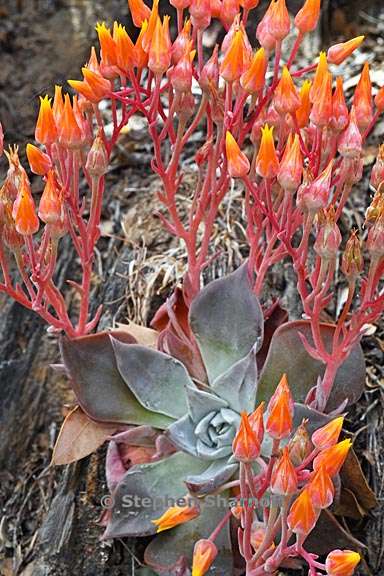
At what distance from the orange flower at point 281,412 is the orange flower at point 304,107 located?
583 mm

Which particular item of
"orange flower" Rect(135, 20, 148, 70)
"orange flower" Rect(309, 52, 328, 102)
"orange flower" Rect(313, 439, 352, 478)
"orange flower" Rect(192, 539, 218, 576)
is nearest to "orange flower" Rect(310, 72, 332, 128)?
"orange flower" Rect(309, 52, 328, 102)

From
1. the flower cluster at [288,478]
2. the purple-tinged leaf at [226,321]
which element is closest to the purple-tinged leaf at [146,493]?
the purple-tinged leaf at [226,321]

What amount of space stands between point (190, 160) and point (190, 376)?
1083mm

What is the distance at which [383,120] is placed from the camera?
8.88ft

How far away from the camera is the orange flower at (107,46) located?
1546 millimetres

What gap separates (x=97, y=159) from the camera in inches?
61.9

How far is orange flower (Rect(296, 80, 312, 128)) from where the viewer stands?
1.60m

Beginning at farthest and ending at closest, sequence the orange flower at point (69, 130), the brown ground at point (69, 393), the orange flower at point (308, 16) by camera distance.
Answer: the brown ground at point (69, 393), the orange flower at point (308, 16), the orange flower at point (69, 130)

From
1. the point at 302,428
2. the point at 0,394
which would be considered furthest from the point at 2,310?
the point at 302,428

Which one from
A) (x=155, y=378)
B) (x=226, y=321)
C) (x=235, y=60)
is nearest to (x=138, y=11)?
(x=235, y=60)

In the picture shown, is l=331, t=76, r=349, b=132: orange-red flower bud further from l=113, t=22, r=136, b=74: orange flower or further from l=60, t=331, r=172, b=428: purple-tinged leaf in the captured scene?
l=60, t=331, r=172, b=428: purple-tinged leaf

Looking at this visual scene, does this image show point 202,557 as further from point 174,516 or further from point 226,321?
point 226,321

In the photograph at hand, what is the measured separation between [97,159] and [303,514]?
78cm

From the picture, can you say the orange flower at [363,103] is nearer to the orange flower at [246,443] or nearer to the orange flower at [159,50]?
the orange flower at [159,50]
